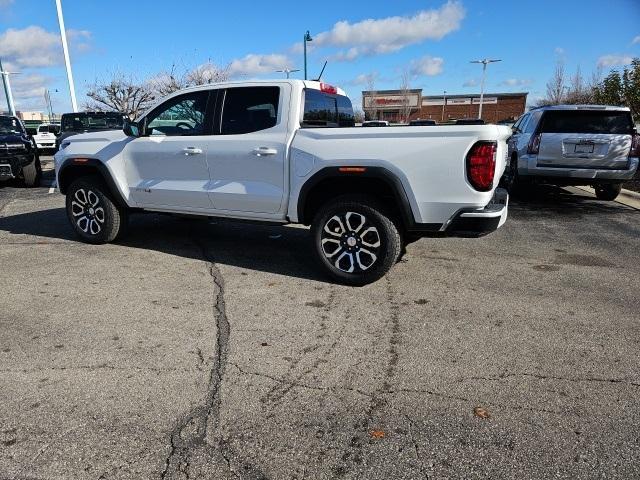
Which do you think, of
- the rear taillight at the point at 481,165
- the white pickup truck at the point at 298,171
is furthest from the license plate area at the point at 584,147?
the rear taillight at the point at 481,165

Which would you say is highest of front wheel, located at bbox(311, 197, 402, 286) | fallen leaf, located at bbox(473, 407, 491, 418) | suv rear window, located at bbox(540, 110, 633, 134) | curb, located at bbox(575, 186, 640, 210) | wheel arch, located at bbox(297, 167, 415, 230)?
suv rear window, located at bbox(540, 110, 633, 134)

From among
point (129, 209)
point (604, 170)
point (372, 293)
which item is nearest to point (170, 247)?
point (129, 209)

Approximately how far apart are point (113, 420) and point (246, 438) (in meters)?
0.75

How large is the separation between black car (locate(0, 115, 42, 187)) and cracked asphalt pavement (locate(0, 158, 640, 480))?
6.76 meters

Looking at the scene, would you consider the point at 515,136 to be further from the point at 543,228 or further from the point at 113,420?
the point at 113,420

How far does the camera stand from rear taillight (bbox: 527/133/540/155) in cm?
864

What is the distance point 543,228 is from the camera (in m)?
7.19

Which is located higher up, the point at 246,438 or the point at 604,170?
the point at 604,170

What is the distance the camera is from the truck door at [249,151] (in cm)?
482

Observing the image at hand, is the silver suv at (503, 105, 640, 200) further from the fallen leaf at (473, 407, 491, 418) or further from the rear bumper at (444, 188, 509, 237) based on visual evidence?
A: the fallen leaf at (473, 407, 491, 418)

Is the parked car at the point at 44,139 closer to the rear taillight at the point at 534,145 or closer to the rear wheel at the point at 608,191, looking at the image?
the rear taillight at the point at 534,145

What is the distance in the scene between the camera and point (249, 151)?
16.1ft

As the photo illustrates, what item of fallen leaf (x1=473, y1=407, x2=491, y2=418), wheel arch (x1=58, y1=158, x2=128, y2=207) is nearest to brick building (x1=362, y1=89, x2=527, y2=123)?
wheel arch (x1=58, y1=158, x2=128, y2=207)

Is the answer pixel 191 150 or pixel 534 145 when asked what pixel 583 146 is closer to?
pixel 534 145
